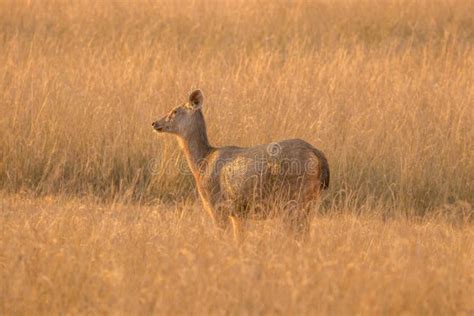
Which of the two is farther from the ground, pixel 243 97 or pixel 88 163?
pixel 243 97

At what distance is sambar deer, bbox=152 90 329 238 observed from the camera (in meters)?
7.21

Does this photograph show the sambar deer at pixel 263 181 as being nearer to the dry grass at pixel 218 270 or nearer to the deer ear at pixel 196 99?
the dry grass at pixel 218 270

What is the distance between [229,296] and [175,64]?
24.0 ft

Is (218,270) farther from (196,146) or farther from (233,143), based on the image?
(233,143)

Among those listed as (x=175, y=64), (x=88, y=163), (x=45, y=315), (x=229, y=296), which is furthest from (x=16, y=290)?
(x=175, y=64)

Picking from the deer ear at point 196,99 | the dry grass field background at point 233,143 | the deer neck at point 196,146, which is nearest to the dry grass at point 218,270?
the dry grass field background at point 233,143

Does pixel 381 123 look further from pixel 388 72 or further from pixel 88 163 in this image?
pixel 88 163

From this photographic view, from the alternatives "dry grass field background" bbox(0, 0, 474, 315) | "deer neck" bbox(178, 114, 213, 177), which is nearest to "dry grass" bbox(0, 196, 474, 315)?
"dry grass field background" bbox(0, 0, 474, 315)

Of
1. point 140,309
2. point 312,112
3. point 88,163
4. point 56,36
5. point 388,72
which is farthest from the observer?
point 56,36

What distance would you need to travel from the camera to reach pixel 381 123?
10.6 meters

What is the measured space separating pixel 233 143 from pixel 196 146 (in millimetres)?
1953

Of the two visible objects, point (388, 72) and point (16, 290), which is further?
point (388, 72)

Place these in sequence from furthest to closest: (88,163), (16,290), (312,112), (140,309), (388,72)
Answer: (388,72)
(312,112)
(88,163)
(16,290)
(140,309)

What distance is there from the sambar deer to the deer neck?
0.71 ft
